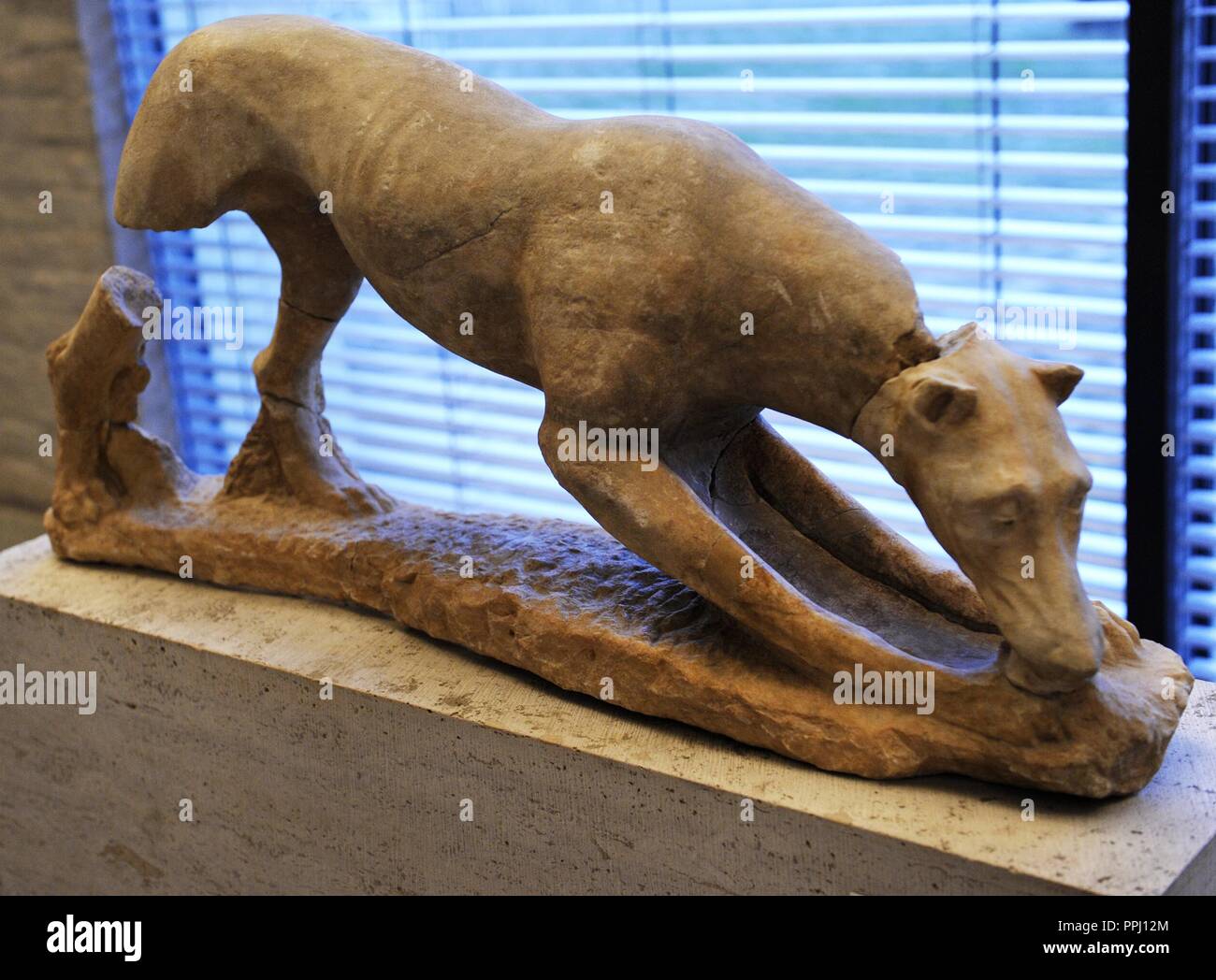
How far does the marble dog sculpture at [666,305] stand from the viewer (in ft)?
6.12

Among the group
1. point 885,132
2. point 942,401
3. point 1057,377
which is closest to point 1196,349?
point 885,132

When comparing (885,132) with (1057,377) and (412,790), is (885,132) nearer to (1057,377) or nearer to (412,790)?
(1057,377)

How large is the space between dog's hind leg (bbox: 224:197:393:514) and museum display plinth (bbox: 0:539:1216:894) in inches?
9.5

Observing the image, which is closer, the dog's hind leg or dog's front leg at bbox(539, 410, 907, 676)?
dog's front leg at bbox(539, 410, 907, 676)

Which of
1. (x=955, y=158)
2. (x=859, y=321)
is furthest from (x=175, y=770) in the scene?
(x=955, y=158)

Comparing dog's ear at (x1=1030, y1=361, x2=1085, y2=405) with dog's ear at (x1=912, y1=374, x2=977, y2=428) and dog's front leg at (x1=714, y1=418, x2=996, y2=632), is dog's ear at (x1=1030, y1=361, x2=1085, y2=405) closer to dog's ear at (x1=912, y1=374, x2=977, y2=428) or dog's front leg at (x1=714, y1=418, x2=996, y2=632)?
dog's ear at (x1=912, y1=374, x2=977, y2=428)

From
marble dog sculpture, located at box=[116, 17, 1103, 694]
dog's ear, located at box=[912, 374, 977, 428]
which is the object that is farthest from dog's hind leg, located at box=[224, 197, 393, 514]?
dog's ear, located at box=[912, 374, 977, 428]

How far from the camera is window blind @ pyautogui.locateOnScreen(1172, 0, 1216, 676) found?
9.63 feet

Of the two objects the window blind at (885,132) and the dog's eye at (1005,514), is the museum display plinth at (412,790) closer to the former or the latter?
the dog's eye at (1005,514)

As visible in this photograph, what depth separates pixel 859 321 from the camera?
196 cm

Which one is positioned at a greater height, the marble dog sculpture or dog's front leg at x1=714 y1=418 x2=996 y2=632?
the marble dog sculpture

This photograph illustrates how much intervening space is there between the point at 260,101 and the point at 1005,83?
171 centimetres
